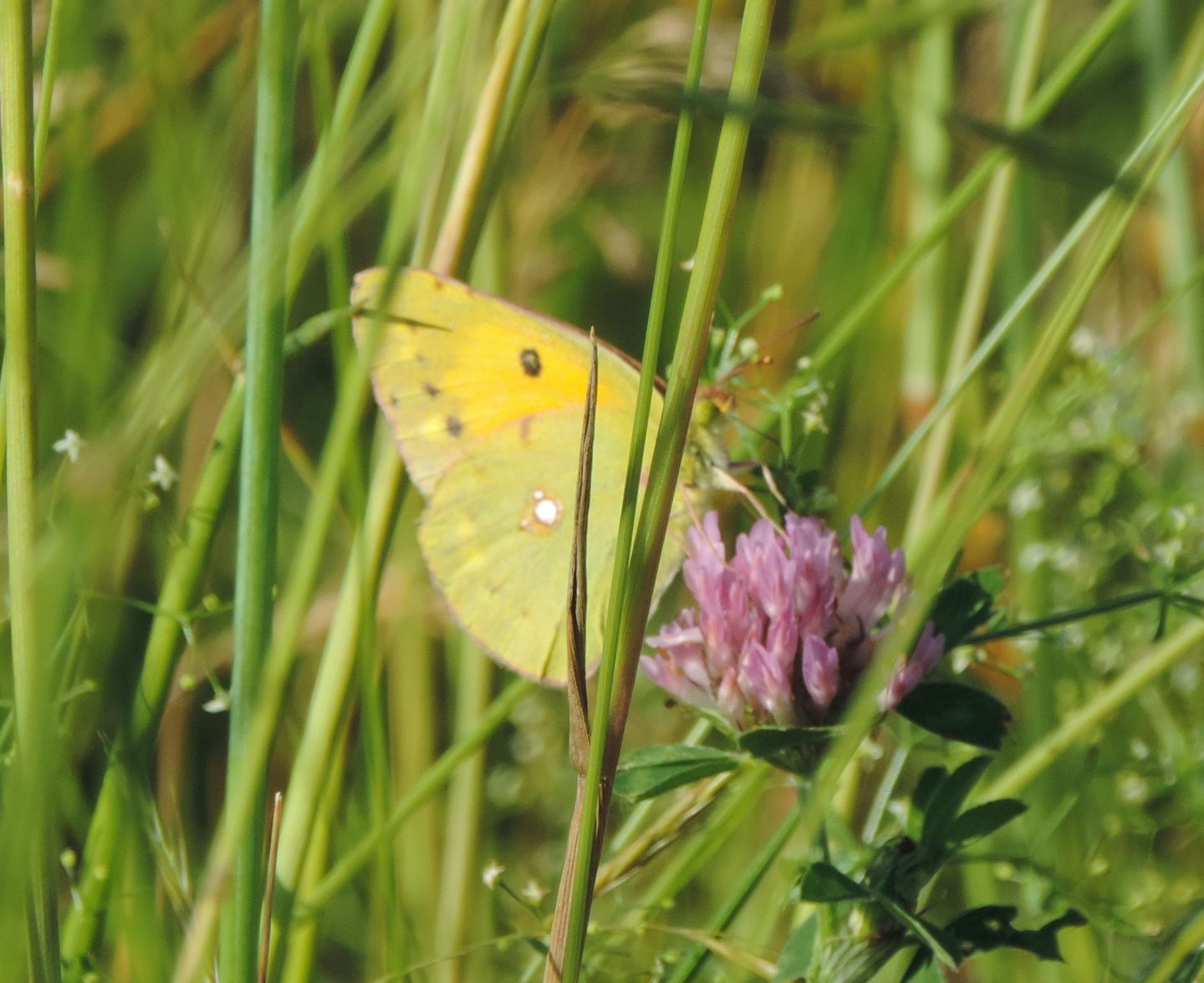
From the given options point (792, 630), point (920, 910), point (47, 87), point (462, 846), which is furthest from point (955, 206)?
point (462, 846)

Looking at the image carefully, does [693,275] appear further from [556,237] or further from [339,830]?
[556,237]

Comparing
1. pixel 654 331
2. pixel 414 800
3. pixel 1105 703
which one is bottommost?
pixel 414 800

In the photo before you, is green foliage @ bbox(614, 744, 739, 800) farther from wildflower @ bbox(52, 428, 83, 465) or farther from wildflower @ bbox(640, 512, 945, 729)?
wildflower @ bbox(52, 428, 83, 465)

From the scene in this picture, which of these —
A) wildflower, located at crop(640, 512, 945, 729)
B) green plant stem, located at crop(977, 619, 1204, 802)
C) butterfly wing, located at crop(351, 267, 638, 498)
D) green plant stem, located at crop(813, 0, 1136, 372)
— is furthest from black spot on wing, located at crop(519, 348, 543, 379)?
green plant stem, located at crop(977, 619, 1204, 802)

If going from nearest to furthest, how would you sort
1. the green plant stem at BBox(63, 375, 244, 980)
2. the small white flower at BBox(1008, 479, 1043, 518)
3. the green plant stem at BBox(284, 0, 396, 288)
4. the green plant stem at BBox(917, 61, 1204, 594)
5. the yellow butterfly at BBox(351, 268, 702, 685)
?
1. the green plant stem at BBox(917, 61, 1204, 594)
2. the green plant stem at BBox(284, 0, 396, 288)
3. the green plant stem at BBox(63, 375, 244, 980)
4. the yellow butterfly at BBox(351, 268, 702, 685)
5. the small white flower at BBox(1008, 479, 1043, 518)

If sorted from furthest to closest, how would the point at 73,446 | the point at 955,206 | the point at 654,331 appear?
the point at 955,206, the point at 73,446, the point at 654,331

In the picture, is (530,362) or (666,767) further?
(530,362)

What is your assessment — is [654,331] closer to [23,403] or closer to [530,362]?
[23,403]

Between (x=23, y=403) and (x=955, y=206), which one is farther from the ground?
(x=955, y=206)
